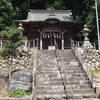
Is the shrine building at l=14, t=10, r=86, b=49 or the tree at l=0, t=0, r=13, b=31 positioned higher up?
the tree at l=0, t=0, r=13, b=31

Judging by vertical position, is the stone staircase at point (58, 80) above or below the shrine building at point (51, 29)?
below

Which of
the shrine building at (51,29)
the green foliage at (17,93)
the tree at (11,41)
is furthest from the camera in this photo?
the shrine building at (51,29)

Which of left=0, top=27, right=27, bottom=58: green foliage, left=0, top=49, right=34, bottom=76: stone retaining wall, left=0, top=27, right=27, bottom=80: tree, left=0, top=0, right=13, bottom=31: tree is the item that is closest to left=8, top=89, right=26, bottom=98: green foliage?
left=0, top=27, right=27, bottom=80: tree

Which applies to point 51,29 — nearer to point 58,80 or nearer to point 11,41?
point 11,41

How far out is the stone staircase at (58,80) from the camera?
21.5 ft

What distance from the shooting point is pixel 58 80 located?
7.65 meters

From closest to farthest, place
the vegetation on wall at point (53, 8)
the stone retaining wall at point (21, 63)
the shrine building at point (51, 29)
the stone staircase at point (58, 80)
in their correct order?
the stone staircase at point (58, 80) → the stone retaining wall at point (21, 63) → the shrine building at point (51, 29) → the vegetation on wall at point (53, 8)

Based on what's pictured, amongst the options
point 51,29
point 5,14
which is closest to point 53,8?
point 51,29

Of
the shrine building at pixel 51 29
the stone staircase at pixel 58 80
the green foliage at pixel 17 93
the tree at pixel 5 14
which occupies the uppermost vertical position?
the tree at pixel 5 14

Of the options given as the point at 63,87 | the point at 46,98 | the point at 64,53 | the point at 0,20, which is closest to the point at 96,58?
the point at 64,53

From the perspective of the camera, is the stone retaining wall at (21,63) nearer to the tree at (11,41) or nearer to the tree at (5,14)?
the tree at (11,41)

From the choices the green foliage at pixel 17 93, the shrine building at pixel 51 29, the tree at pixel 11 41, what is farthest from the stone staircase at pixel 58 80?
the shrine building at pixel 51 29

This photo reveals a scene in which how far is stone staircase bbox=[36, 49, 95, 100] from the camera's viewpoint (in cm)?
654

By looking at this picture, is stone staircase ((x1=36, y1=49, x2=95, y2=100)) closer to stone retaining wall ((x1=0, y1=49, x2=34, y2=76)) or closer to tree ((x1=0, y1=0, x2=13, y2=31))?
stone retaining wall ((x1=0, y1=49, x2=34, y2=76))
